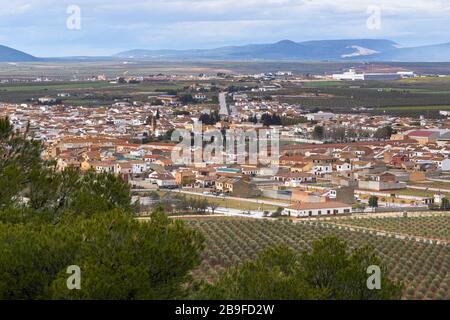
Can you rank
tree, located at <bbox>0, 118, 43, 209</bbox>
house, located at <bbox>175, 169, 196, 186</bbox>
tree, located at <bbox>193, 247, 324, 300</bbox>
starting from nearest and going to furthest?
1. tree, located at <bbox>193, 247, 324, 300</bbox>
2. tree, located at <bbox>0, 118, 43, 209</bbox>
3. house, located at <bbox>175, 169, 196, 186</bbox>

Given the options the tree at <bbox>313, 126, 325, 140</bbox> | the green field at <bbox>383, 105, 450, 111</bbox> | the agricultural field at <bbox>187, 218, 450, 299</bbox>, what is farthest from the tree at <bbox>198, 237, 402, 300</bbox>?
the green field at <bbox>383, 105, 450, 111</bbox>

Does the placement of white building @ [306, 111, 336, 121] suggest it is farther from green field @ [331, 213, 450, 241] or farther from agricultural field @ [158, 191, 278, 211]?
green field @ [331, 213, 450, 241]

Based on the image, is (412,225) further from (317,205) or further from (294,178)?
(294,178)

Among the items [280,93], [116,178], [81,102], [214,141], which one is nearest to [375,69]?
[280,93]

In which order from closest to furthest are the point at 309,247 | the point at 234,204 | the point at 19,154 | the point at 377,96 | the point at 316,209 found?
the point at 19,154, the point at 309,247, the point at 316,209, the point at 234,204, the point at 377,96

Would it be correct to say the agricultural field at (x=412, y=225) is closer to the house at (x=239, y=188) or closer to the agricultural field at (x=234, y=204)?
the agricultural field at (x=234, y=204)

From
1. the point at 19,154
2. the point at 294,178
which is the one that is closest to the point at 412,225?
the point at 294,178
